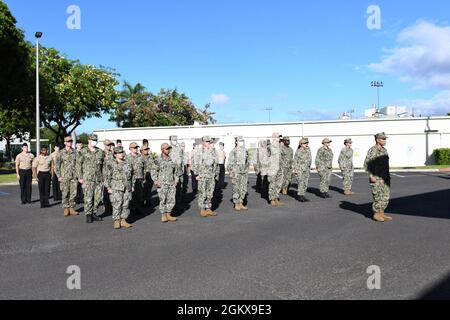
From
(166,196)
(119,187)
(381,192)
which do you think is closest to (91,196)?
(119,187)

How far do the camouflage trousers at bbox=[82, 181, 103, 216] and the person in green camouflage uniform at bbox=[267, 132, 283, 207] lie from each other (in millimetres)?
4662

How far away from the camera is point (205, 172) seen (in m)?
9.84

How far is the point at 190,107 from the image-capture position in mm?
52594

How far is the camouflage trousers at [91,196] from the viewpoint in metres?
9.31

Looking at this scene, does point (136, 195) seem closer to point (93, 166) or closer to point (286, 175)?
point (93, 166)

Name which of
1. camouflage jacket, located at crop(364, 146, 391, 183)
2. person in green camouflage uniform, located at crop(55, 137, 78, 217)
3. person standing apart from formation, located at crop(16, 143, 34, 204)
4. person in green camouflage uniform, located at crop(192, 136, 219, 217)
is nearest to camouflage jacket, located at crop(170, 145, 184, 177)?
person in green camouflage uniform, located at crop(192, 136, 219, 217)

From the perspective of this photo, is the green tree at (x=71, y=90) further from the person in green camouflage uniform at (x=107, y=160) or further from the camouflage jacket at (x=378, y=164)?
the camouflage jacket at (x=378, y=164)

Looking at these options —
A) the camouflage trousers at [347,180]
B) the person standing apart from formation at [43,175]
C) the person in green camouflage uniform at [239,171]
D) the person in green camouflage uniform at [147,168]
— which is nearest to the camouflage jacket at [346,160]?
the camouflage trousers at [347,180]

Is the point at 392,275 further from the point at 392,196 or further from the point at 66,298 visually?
the point at 392,196

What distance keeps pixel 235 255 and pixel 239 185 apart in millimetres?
4580

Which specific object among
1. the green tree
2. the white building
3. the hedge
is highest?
the green tree

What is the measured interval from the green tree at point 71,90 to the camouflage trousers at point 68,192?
23.3 meters

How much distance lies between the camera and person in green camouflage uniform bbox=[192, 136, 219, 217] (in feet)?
32.3

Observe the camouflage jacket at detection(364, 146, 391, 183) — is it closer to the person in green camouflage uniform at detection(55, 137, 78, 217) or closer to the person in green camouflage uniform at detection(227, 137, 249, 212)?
the person in green camouflage uniform at detection(227, 137, 249, 212)
